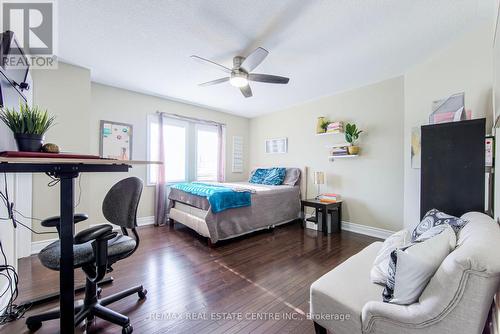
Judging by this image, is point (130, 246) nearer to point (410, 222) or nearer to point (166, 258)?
point (166, 258)

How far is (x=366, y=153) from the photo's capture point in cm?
337

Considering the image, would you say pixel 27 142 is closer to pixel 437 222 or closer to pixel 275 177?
pixel 437 222

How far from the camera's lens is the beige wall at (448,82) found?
1994 millimetres

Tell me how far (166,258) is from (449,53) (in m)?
4.05

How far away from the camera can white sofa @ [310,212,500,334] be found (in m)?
0.77

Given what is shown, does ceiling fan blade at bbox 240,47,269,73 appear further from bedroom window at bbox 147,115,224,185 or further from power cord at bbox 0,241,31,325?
power cord at bbox 0,241,31,325

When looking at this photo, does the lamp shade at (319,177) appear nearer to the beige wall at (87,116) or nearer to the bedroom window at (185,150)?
the bedroom window at (185,150)

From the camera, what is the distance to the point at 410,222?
106 inches

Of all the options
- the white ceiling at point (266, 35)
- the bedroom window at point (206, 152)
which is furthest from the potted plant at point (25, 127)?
the bedroom window at point (206, 152)

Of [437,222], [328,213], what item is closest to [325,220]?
[328,213]

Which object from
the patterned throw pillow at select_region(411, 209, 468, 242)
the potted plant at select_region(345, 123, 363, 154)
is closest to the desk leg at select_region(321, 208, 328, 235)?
the potted plant at select_region(345, 123, 363, 154)

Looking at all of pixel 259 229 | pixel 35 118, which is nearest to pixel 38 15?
pixel 35 118

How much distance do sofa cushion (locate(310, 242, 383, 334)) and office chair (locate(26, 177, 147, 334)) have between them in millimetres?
1261

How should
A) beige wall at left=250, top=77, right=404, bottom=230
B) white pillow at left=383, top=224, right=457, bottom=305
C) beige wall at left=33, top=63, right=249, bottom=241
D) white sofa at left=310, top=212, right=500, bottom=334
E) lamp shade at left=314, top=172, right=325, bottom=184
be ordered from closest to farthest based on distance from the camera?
white sofa at left=310, top=212, right=500, bottom=334, white pillow at left=383, top=224, right=457, bottom=305, beige wall at left=33, top=63, right=249, bottom=241, beige wall at left=250, top=77, right=404, bottom=230, lamp shade at left=314, top=172, right=325, bottom=184
